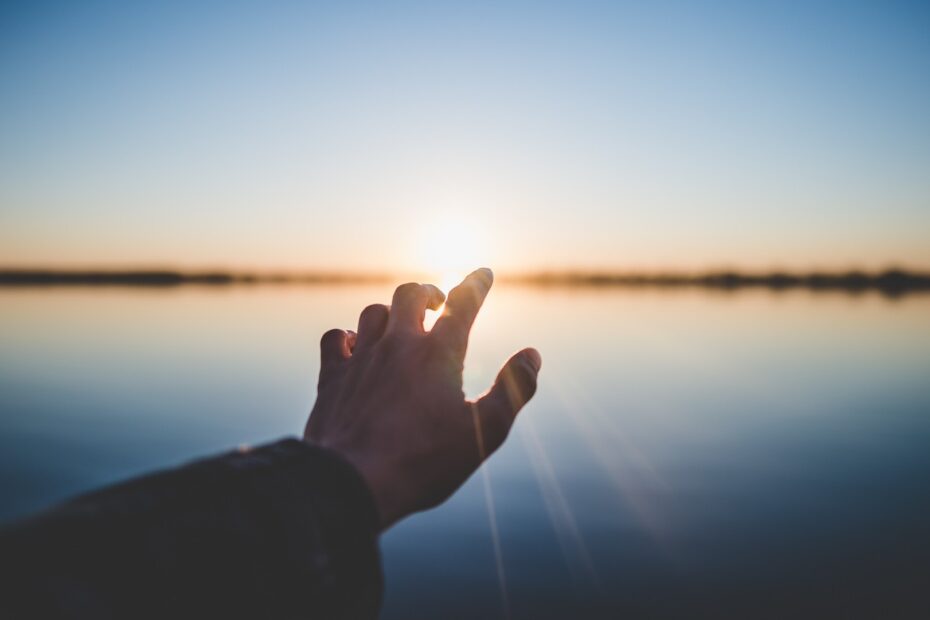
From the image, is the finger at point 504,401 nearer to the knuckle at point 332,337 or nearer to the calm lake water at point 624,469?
the knuckle at point 332,337

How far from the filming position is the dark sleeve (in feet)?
1.76

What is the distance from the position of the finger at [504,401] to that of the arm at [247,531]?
109mm

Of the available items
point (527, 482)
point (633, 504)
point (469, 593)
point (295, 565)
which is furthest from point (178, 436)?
point (295, 565)

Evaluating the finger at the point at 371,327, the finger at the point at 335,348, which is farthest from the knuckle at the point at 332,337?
the finger at the point at 371,327

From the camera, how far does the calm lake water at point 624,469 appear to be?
402 centimetres

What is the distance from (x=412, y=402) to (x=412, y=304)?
464 millimetres

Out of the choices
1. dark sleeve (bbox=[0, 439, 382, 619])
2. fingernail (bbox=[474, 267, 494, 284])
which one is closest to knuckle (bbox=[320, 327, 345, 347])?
fingernail (bbox=[474, 267, 494, 284])

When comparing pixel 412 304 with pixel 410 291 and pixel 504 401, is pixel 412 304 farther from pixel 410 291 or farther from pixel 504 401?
pixel 504 401

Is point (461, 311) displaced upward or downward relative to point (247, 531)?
upward

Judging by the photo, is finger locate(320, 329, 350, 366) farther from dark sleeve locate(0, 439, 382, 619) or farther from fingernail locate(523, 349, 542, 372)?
dark sleeve locate(0, 439, 382, 619)

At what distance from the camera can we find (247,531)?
0.71 metres

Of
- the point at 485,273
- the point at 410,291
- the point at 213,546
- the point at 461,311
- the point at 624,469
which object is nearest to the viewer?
the point at 213,546

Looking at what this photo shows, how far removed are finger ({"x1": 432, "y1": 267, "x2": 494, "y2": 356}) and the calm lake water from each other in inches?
46.2

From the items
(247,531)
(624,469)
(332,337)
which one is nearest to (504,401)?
(332,337)
